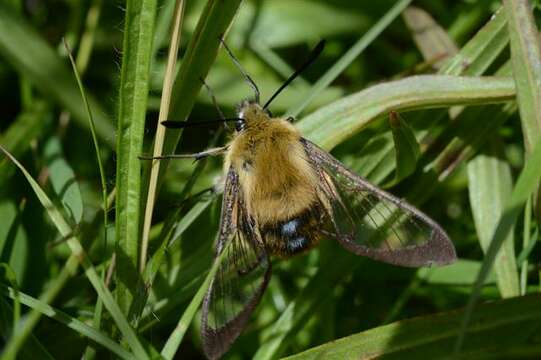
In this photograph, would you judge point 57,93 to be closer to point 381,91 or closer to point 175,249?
point 175,249

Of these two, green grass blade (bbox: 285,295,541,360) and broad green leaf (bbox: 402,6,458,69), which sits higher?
broad green leaf (bbox: 402,6,458,69)

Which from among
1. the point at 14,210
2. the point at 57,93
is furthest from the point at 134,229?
the point at 57,93

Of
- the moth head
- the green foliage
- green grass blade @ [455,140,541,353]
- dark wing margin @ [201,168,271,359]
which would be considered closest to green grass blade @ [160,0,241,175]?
the green foliage

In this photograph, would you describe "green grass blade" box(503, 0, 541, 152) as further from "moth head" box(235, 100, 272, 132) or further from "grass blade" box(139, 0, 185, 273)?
"grass blade" box(139, 0, 185, 273)

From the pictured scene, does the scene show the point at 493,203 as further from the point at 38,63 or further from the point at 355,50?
the point at 38,63

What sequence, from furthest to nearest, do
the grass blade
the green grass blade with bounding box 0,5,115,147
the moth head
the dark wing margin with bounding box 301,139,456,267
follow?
1. the green grass blade with bounding box 0,5,115,147
2. the moth head
3. the dark wing margin with bounding box 301,139,456,267
4. the grass blade
